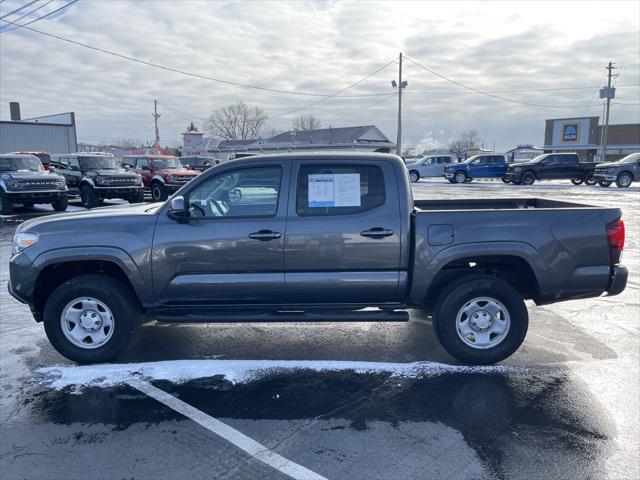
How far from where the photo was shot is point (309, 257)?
4391 mm

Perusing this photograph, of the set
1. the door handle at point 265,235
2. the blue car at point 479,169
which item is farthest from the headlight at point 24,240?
the blue car at point 479,169

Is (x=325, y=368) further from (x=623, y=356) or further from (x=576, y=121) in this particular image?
(x=576, y=121)

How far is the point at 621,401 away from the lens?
12.5ft

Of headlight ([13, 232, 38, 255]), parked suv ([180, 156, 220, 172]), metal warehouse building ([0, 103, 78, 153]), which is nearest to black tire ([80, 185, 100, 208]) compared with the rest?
parked suv ([180, 156, 220, 172])

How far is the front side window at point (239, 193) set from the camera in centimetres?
451

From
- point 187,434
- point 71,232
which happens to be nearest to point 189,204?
point 71,232

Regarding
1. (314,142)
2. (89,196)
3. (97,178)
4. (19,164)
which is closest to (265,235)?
(97,178)

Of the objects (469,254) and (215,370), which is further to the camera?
(215,370)

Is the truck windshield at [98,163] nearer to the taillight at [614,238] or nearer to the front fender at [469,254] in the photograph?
the front fender at [469,254]

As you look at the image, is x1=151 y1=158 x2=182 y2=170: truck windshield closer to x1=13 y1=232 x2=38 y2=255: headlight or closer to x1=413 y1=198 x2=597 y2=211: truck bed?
x1=413 y1=198 x2=597 y2=211: truck bed

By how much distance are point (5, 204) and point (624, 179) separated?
92.7 feet

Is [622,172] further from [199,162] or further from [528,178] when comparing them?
[199,162]

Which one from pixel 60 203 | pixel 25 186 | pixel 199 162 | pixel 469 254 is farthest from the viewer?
pixel 199 162

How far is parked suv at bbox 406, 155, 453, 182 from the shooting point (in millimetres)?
35250
